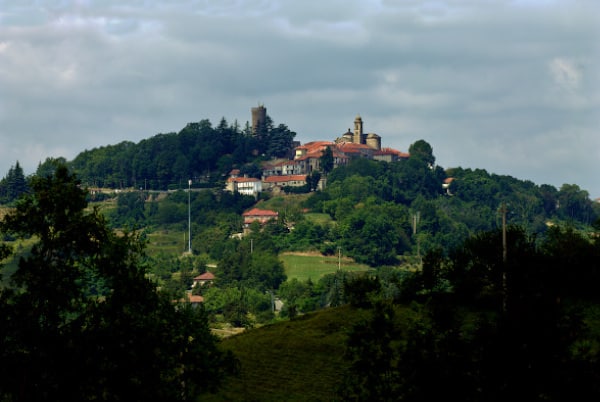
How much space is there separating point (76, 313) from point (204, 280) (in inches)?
5750

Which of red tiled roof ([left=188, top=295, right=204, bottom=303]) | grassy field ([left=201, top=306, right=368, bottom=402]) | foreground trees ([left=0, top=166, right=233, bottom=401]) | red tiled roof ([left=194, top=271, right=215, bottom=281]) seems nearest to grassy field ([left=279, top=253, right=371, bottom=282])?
red tiled roof ([left=194, top=271, right=215, bottom=281])

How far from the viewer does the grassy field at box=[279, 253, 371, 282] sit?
17238cm

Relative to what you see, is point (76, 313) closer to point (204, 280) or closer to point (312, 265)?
point (204, 280)

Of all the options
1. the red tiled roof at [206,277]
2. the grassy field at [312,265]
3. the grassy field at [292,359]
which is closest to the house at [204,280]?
the red tiled roof at [206,277]

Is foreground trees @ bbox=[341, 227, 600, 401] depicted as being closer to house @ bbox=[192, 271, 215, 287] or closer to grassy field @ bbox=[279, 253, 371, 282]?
grassy field @ bbox=[279, 253, 371, 282]

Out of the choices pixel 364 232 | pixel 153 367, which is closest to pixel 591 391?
pixel 153 367

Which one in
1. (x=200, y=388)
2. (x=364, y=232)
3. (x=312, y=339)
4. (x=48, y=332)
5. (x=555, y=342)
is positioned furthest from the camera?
(x=364, y=232)

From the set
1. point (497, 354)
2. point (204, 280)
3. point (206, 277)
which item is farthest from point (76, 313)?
point (206, 277)

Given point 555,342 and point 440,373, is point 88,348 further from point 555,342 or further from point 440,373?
point 555,342

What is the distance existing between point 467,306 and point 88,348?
136ft

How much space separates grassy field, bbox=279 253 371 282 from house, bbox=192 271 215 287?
1329 centimetres

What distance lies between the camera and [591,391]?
27.9 m

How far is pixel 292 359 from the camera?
5903 cm

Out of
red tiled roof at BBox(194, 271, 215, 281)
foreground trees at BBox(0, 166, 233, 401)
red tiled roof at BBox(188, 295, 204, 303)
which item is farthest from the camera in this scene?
red tiled roof at BBox(194, 271, 215, 281)
